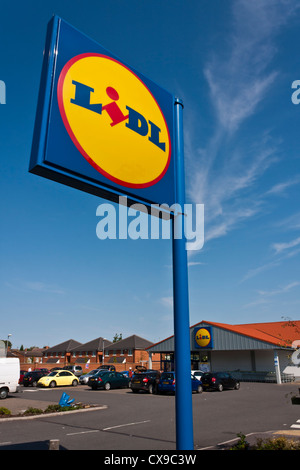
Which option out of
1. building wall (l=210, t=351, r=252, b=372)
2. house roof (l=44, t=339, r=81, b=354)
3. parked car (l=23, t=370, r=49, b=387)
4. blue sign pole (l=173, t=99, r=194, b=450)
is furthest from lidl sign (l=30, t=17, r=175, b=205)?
house roof (l=44, t=339, r=81, b=354)

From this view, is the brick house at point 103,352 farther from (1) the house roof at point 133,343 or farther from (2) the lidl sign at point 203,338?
(2) the lidl sign at point 203,338

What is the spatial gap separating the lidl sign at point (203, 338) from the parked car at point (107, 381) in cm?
1195

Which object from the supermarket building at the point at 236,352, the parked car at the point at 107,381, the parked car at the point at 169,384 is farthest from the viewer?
the supermarket building at the point at 236,352

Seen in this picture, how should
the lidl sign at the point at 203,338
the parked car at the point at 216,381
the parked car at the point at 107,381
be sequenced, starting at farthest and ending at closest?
the lidl sign at the point at 203,338
the parked car at the point at 107,381
the parked car at the point at 216,381

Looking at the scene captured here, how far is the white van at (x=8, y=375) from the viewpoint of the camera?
23.5 meters

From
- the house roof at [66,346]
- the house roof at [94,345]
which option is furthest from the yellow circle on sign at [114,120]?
the house roof at [66,346]

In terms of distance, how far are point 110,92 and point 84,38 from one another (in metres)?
0.81

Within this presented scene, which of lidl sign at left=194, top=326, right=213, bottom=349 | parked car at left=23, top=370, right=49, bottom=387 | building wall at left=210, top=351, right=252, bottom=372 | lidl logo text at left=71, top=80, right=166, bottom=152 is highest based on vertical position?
lidl logo text at left=71, top=80, right=166, bottom=152

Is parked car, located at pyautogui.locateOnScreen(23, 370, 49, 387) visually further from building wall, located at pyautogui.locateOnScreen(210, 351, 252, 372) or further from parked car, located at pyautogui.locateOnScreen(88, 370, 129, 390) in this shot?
building wall, located at pyautogui.locateOnScreen(210, 351, 252, 372)

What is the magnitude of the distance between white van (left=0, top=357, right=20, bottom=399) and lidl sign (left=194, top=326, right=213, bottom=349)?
72.3 feet

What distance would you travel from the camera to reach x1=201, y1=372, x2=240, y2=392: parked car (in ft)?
92.4

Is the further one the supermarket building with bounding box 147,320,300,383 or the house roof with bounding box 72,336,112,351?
the house roof with bounding box 72,336,112,351
